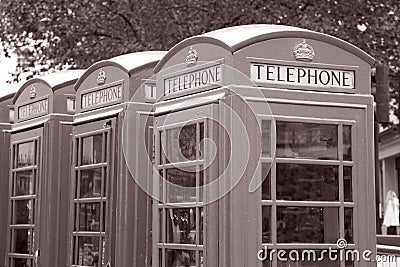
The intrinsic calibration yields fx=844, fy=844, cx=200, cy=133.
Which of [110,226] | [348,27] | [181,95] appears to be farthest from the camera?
[348,27]

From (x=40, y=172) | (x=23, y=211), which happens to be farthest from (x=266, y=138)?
(x=23, y=211)

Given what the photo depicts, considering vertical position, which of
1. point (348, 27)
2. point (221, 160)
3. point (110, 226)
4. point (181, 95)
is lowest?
point (110, 226)

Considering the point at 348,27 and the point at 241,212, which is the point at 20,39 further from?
the point at 241,212

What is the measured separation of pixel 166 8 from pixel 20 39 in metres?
3.04

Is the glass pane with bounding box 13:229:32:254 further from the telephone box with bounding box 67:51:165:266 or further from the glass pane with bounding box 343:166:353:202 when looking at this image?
the glass pane with bounding box 343:166:353:202

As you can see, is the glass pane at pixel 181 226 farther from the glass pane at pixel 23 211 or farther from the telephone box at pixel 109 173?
the glass pane at pixel 23 211

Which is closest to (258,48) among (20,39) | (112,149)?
(112,149)

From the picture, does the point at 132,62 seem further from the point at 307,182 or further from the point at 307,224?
the point at 307,224

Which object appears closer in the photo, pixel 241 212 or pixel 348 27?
pixel 241 212

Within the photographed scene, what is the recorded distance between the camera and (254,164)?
532cm

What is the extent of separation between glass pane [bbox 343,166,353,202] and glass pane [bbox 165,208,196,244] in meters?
1.00

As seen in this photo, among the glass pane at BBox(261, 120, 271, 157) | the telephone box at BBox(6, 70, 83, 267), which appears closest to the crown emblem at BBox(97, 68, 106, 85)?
the telephone box at BBox(6, 70, 83, 267)

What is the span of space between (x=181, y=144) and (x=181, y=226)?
0.55 metres

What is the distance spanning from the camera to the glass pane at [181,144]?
18.4 feet
